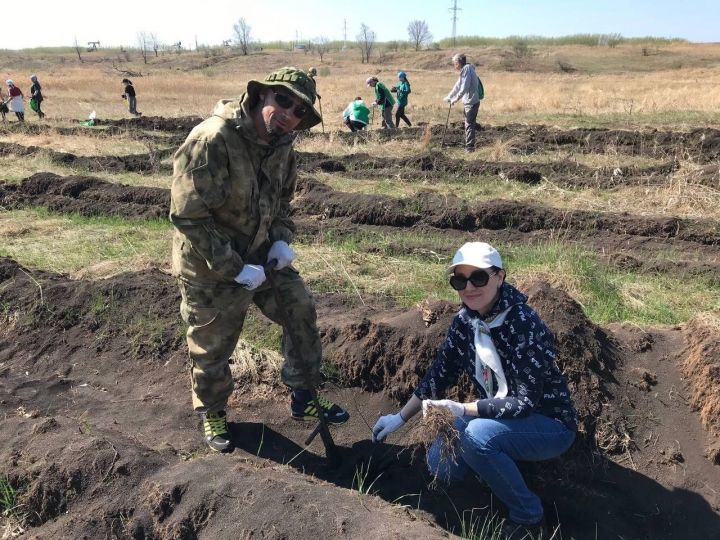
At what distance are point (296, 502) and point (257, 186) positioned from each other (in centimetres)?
156

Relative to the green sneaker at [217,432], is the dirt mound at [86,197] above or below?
above

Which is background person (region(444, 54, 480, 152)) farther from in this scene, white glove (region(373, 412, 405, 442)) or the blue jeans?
the blue jeans

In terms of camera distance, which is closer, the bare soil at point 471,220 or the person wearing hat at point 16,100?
the bare soil at point 471,220

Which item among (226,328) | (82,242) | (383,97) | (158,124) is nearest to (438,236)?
(82,242)

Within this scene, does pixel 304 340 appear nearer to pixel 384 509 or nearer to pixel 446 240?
pixel 384 509

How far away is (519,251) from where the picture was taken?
665 cm

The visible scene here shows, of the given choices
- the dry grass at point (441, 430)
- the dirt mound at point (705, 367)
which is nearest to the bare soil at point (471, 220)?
the dirt mound at point (705, 367)

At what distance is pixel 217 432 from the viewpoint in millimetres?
3486

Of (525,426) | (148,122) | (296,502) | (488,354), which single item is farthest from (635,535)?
(148,122)

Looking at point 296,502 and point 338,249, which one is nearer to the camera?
point 296,502

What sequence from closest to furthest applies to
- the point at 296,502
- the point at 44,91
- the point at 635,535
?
the point at 296,502
the point at 635,535
the point at 44,91

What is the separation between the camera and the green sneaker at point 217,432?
3.44 metres

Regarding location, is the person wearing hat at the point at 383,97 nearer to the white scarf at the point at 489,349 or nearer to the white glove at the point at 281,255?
the white glove at the point at 281,255

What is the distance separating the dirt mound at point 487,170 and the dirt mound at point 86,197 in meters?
3.02
